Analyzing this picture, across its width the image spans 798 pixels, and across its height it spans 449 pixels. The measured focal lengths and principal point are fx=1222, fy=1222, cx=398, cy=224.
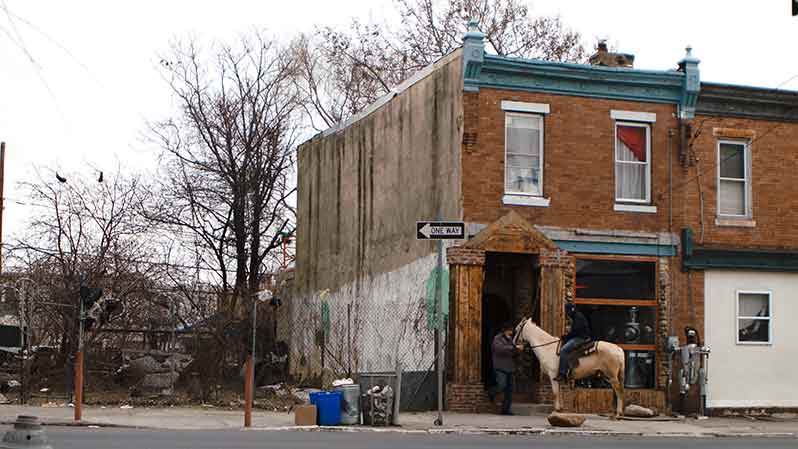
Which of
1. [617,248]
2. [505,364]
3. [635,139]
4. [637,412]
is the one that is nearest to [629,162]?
[635,139]

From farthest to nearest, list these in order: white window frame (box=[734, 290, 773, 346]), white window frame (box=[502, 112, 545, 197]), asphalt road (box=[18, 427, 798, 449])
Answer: white window frame (box=[734, 290, 773, 346]) < white window frame (box=[502, 112, 545, 197]) < asphalt road (box=[18, 427, 798, 449])

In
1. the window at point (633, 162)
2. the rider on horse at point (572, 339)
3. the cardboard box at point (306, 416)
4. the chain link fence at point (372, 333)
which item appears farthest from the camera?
the window at point (633, 162)

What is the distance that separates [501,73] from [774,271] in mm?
7663

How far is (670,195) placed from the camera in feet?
86.2

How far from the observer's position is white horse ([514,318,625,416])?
75.4 ft

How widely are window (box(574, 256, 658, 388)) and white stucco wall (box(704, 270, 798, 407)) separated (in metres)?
1.32

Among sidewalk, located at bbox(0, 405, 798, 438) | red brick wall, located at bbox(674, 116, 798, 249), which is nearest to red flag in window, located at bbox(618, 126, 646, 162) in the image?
red brick wall, located at bbox(674, 116, 798, 249)

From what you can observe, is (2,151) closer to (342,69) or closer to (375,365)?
(342,69)

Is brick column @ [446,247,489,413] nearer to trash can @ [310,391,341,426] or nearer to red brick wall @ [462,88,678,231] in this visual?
red brick wall @ [462,88,678,231]

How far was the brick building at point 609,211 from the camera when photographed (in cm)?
2488

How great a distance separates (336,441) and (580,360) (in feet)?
25.0

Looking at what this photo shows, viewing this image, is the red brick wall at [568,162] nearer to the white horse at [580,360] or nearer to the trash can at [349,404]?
the white horse at [580,360]

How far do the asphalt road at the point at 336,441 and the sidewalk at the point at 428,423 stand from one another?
86 centimetres

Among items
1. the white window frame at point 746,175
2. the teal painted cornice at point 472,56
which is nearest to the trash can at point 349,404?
the teal painted cornice at point 472,56
